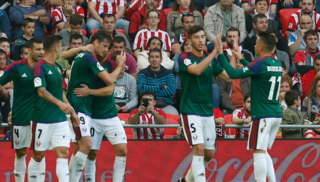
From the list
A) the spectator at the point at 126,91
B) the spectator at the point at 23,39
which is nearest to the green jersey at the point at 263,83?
the spectator at the point at 126,91

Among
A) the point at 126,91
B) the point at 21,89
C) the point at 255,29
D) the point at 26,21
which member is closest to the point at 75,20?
the point at 26,21

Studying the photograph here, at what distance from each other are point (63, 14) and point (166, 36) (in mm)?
2765

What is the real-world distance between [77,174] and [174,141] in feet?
7.10

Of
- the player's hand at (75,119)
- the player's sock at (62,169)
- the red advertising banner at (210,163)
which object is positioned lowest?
the red advertising banner at (210,163)

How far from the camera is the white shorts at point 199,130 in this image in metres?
8.45

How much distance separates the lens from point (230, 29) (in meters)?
12.9

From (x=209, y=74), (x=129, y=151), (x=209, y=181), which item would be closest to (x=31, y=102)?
(x=129, y=151)

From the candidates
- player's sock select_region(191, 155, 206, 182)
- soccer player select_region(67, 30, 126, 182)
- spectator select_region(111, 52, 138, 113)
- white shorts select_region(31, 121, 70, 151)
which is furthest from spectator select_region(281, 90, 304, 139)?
white shorts select_region(31, 121, 70, 151)

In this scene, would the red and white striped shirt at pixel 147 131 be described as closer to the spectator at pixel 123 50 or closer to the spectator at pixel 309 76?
the spectator at pixel 123 50

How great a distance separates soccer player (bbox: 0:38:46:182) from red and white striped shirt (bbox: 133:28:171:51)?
5.05 meters

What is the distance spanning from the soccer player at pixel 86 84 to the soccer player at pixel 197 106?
1.08 metres

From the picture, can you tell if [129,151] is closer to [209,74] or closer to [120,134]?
[120,134]

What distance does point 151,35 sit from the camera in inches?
536

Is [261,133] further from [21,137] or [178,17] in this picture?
[178,17]
